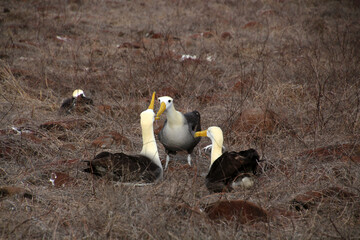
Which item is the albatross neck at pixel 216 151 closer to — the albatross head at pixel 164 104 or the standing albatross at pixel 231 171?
the standing albatross at pixel 231 171

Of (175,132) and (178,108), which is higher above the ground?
(175,132)

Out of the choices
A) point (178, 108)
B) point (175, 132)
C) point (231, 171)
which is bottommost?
point (178, 108)

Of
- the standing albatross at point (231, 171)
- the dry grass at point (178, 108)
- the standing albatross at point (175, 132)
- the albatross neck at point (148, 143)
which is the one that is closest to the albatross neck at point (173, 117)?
the standing albatross at point (175, 132)

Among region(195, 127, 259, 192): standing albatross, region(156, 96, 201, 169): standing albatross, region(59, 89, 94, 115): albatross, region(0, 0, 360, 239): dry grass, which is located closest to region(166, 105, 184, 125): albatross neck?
region(156, 96, 201, 169): standing albatross

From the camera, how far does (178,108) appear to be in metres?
5.83

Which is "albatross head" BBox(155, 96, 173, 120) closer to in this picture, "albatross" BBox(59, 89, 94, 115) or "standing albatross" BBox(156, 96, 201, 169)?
"standing albatross" BBox(156, 96, 201, 169)

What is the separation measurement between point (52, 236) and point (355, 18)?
11.4m

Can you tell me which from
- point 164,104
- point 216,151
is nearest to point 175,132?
point 164,104

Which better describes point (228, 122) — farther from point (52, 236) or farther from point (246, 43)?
point (246, 43)

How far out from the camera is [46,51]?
8297 millimetres

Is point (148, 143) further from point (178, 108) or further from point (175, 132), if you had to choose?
point (178, 108)

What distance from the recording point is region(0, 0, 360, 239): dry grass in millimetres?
2689

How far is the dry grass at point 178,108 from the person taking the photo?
8.82ft

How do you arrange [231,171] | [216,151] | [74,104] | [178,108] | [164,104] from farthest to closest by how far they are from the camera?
[178,108] → [74,104] → [164,104] → [216,151] → [231,171]
